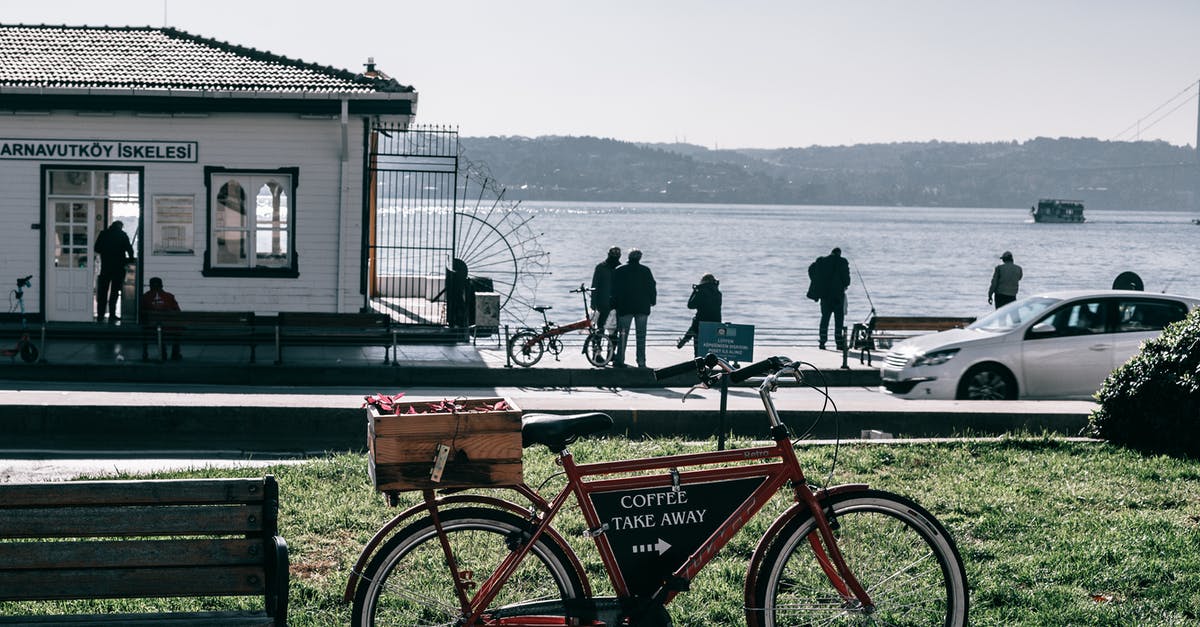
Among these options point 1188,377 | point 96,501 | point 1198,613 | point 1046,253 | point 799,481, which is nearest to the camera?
point 96,501

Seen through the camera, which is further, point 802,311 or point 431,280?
point 802,311

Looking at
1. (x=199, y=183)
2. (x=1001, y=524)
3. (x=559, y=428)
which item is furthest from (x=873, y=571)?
(x=199, y=183)

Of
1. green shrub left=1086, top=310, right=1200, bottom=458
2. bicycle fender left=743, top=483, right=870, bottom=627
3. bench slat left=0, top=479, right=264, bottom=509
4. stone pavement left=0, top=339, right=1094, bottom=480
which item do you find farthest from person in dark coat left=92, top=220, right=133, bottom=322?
bicycle fender left=743, top=483, right=870, bottom=627

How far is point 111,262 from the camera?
2064 centimetres

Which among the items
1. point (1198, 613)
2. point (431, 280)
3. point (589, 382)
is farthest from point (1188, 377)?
point (431, 280)

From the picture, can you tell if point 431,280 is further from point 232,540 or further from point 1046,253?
point 1046,253

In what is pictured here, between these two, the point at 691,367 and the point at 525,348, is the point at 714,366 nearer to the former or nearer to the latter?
the point at 691,367

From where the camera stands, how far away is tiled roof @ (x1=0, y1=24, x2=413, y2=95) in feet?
70.1

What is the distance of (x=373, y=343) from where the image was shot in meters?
19.0

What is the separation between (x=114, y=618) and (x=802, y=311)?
49428mm

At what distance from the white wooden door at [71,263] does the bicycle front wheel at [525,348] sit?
697cm

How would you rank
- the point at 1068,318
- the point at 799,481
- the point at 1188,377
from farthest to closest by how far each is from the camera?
the point at 1068,318
the point at 1188,377
the point at 799,481

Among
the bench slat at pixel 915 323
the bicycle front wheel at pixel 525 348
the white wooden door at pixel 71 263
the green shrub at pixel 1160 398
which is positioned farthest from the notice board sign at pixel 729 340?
the white wooden door at pixel 71 263

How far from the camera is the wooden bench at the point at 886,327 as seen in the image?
2174 centimetres
